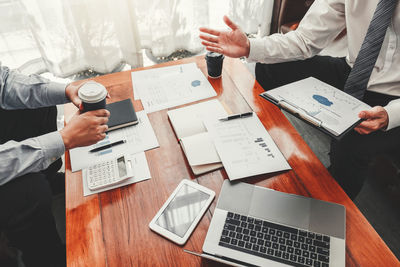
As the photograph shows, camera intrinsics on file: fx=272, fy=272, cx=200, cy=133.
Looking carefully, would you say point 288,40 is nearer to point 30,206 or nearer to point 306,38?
point 306,38

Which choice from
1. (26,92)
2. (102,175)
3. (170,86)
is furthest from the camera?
(170,86)

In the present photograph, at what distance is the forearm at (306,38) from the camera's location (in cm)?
122

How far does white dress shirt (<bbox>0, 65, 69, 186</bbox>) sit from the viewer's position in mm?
850

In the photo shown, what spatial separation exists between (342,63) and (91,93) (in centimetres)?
120

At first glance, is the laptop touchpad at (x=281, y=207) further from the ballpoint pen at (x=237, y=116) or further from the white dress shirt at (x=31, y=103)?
the white dress shirt at (x=31, y=103)

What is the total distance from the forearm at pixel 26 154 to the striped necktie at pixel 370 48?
117 centimetres

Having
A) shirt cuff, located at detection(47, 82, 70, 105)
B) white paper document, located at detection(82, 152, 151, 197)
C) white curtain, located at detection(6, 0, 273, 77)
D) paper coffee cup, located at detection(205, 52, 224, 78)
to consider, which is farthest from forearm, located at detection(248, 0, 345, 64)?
white curtain, located at detection(6, 0, 273, 77)

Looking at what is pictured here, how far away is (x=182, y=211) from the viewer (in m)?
0.76

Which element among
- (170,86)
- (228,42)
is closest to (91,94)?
(170,86)

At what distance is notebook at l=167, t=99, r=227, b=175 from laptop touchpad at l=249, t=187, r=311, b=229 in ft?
0.54

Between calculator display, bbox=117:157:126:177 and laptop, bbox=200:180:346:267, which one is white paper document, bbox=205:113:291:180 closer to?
laptop, bbox=200:180:346:267

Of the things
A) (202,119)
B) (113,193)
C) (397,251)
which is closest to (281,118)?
(202,119)

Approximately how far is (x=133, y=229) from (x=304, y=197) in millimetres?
486

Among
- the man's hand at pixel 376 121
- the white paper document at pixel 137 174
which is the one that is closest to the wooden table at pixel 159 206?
the white paper document at pixel 137 174
